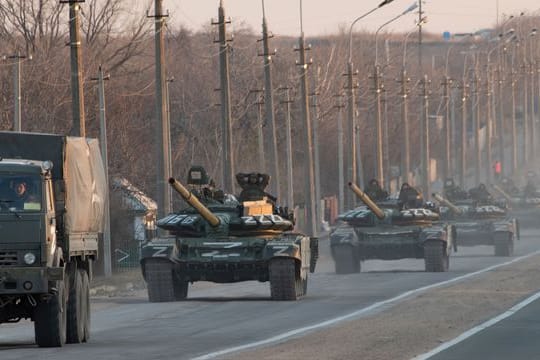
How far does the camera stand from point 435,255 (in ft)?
145

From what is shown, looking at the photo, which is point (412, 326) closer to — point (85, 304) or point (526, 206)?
point (85, 304)

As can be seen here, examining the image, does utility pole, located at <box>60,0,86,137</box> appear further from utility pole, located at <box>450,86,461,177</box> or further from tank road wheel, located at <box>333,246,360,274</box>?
utility pole, located at <box>450,86,461,177</box>

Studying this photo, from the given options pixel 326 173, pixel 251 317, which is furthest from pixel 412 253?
pixel 326 173

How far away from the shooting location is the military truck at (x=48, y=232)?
66.1 ft

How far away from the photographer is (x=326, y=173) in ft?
349

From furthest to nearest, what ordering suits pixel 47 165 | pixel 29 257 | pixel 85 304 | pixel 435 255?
pixel 435 255 → pixel 85 304 → pixel 47 165 → pixel 29 257

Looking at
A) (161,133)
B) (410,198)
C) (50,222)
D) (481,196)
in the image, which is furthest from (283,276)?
(481,196)

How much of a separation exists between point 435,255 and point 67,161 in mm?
23270

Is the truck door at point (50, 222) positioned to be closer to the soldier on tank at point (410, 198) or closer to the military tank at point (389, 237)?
the military tank at point (389, 237)

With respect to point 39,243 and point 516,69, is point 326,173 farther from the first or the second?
point 39,243

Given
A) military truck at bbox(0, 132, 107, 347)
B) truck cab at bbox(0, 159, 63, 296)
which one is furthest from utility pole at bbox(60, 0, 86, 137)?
truck cab at bbox(0, 159, 63, 296)

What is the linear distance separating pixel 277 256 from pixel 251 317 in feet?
14.5

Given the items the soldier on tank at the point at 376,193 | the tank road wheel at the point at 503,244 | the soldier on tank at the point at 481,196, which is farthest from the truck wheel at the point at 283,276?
the soldier on tank at the point at 481,196

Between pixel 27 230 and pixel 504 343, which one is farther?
pixel 504 343
